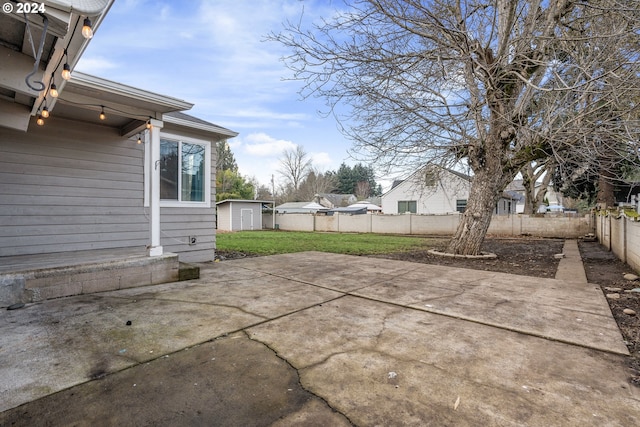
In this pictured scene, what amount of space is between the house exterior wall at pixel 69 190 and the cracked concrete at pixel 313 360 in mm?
1917

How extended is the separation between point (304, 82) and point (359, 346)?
473 centimetres

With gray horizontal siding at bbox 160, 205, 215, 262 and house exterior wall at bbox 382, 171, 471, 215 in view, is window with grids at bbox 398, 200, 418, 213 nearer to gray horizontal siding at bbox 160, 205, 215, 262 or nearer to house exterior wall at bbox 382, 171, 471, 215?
house exterior wall at bbox 382, 171, 471, 215

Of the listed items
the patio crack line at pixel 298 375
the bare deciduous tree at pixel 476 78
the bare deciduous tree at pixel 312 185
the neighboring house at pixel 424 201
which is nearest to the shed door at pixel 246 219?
the neighboring house at pixel 424 201

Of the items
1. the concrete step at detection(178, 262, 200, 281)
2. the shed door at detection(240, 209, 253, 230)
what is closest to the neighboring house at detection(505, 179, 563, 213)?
the shed door at detection(240, 209, 253, 230)

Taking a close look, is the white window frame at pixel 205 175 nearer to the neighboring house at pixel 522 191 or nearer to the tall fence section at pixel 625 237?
the tall fence section at pixel 625 237

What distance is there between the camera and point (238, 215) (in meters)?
20.3

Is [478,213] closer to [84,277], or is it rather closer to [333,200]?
[84,277]

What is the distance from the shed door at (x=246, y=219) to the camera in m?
20.5

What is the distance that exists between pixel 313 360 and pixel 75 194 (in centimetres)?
504

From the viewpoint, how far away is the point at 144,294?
12.5ft

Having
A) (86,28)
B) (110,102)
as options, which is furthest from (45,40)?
(110,102)

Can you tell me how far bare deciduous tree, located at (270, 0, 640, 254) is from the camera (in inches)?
191

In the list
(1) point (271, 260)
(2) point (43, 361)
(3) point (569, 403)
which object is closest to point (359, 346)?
(3) point (569, 403)

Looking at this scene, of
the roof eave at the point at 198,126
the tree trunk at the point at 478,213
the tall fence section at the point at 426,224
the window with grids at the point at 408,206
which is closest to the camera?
the roof eave at the point at 198,126
